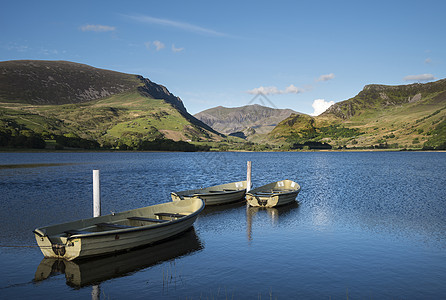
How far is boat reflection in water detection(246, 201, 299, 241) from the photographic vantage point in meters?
29.9

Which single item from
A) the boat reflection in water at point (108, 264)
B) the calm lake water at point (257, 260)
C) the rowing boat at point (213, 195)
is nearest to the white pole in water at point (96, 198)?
the calm lake water at point (257, 260)

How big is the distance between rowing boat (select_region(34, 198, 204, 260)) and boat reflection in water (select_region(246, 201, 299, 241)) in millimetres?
8210

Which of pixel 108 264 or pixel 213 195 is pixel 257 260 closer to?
pixel 108 264

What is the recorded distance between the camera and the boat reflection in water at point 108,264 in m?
15.6

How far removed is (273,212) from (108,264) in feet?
64.0

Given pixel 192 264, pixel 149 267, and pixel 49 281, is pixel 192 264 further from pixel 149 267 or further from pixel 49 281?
pixel 49 281

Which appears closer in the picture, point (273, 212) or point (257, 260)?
point (257, 260)

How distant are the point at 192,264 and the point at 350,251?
9.73 m

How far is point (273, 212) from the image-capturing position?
33312 mm

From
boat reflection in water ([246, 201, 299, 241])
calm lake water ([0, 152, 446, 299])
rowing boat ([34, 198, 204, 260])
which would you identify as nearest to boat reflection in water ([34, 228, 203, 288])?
calm lake water ([0, 152, 446, 299])

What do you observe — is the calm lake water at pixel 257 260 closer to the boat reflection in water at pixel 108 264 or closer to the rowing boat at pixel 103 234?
the boat reflection in water at pixel 108 264

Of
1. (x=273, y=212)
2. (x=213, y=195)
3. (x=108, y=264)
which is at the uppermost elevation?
(x=213, y=195)

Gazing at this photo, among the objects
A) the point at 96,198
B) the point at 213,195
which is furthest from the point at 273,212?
the point at 96,198

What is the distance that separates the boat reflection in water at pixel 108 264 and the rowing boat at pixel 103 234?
0.38m
